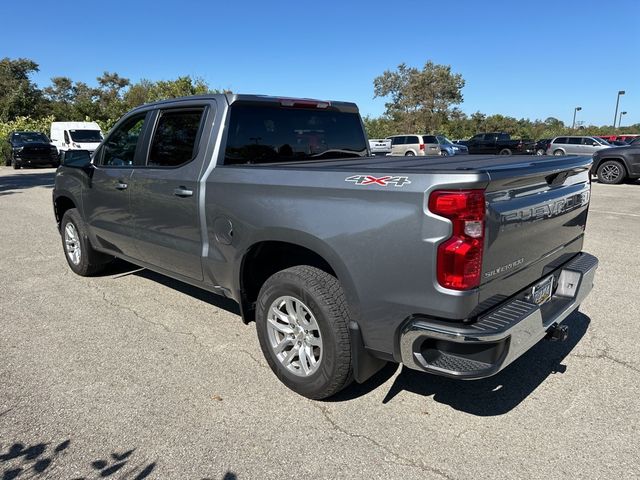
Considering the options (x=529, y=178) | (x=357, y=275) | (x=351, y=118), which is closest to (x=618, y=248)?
(x=351, y=118)

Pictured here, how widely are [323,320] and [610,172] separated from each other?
16.1m

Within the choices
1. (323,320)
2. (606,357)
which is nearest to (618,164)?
(606,357)

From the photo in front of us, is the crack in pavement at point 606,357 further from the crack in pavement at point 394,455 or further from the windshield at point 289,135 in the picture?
the windshield at point 289,135

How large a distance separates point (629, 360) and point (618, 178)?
14213 millimetres

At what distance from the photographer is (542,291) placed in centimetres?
300

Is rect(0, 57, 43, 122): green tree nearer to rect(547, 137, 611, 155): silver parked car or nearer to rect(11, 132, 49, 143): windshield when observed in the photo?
rect(11, 132, 49, 143): windshield

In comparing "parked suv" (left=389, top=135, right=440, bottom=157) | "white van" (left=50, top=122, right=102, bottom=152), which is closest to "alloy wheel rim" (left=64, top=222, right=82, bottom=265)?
"white van" (left=50, top=122, right=102, bottom=152)

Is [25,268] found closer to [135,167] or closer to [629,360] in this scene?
[135,167]

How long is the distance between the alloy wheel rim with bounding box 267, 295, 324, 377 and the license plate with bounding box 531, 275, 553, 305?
131 centimetres

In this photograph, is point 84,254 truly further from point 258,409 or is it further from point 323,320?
point 323,320

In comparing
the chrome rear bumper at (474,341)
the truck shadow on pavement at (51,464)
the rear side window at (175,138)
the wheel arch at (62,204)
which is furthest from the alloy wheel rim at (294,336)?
the wheel arch at (62,204)

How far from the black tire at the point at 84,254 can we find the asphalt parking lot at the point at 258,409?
912 millimetres

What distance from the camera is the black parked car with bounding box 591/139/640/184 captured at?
49.3 ft

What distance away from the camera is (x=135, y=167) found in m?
4.25
